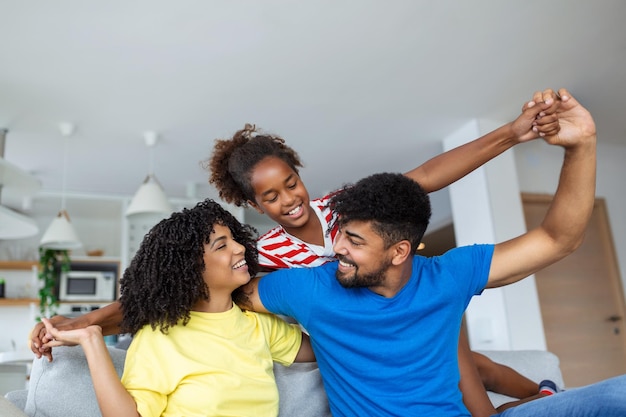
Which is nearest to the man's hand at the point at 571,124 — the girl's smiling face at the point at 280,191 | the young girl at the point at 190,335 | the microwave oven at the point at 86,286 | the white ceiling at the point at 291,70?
the girl's smiling face at the point at 280,191

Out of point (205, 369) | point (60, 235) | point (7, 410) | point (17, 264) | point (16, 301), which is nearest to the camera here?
point (7, 410)

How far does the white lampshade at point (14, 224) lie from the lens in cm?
335

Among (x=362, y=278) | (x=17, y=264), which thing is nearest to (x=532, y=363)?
(x=362, y=278)

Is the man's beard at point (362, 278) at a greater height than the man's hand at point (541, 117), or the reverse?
the man's hand at point (541, 117)

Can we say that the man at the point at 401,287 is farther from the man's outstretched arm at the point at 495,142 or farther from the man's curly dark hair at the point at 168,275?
the man's curly dark hair at the point at 168,275

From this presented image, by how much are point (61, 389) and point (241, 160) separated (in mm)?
846

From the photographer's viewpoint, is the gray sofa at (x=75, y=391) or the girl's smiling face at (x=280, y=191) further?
the girl's smiling face at (x=280, y=191)

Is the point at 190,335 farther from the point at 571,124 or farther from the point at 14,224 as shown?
the point at 14,224

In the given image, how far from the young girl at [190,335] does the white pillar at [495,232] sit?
2990mm

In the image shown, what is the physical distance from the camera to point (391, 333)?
1438 mm

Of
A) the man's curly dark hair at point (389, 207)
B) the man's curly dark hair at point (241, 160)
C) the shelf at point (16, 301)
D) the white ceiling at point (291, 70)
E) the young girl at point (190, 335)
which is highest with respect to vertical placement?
the white ceiling at point (291, 70)

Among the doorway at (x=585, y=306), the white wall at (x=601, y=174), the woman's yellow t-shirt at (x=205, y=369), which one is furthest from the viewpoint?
the white wall at (x=601, y=174)

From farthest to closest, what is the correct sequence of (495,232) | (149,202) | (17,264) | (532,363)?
(17,264) → (495,232) → (149,202) → (532,363)

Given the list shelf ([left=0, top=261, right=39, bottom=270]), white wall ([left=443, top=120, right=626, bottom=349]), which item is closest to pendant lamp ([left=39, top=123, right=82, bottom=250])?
shelf ([left=0, top=261, right=39, bottom=270])
